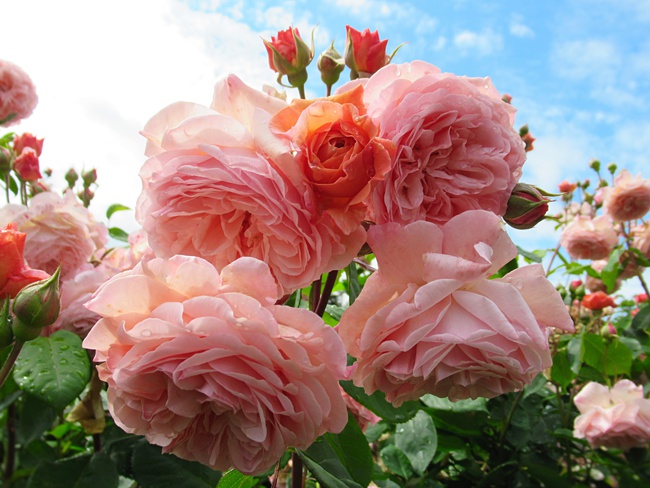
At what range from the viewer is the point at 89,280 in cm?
115

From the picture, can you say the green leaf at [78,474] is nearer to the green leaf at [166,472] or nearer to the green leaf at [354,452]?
the green leaf at [166,472]

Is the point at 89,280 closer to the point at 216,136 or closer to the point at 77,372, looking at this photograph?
the point at 77,372

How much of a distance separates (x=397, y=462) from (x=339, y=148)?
39.7 inches

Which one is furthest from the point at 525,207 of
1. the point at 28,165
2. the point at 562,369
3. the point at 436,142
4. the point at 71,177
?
the point at 71,177

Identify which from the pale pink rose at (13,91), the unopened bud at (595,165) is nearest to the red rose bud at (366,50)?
the pale pink rose at (13,91)

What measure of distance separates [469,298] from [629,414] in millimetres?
1443

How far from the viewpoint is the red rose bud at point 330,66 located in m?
0.83

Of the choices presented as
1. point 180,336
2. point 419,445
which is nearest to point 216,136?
point 180,336

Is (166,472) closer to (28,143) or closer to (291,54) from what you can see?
(291,54)

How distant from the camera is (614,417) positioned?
5.08ft

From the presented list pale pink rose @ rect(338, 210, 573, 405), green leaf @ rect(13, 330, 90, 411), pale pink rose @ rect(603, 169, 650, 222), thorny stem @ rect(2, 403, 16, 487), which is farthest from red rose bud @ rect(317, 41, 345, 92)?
pale pink rose @ rect(603, 169, 650, 222)

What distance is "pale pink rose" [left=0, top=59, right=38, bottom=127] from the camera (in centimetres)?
183

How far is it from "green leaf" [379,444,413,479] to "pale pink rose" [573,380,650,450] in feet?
2.24

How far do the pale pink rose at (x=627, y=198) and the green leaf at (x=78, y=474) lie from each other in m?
2.42
